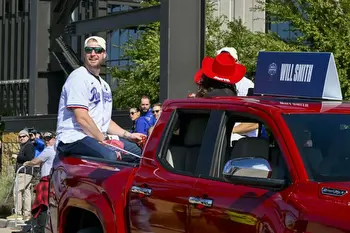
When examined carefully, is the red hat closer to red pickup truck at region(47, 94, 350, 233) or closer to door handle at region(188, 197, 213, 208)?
red pickup truck at region(47, 94, 350, 233)

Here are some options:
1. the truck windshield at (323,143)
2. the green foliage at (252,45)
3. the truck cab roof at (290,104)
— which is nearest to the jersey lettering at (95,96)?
the truck cab roof at (290,104)

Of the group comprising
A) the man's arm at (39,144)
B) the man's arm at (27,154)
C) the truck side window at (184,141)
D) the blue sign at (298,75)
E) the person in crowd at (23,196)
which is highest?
the blue sign at (298,75)

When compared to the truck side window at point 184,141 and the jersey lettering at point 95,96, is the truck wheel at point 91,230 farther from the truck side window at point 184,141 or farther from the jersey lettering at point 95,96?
the jersey lettering at point 95,96

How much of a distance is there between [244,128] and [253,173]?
957mm

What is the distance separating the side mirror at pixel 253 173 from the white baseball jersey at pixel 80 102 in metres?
2.50

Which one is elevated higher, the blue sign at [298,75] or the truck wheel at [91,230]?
the blue sign at [298,75]

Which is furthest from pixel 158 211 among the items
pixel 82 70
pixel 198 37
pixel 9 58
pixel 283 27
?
pixel 9 58

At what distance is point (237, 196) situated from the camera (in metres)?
4.54

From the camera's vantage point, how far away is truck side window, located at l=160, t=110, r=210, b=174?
5328 mm

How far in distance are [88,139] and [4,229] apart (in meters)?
7.37

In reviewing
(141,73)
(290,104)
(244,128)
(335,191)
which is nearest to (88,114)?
(244,128)

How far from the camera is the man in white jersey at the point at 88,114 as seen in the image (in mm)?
6516

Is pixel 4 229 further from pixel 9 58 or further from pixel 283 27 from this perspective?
pixel 9 58

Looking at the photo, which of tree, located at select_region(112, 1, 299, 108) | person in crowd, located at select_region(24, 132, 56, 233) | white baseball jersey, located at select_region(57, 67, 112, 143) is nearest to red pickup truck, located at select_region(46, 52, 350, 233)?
white baseball jersey, located at select_region(57, 67, 112, 143)
